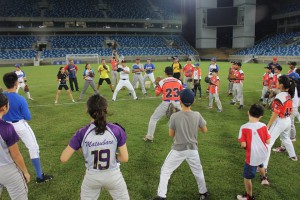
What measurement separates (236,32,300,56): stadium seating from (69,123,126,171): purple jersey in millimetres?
42649

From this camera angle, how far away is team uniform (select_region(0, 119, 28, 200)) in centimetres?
Answer: 330

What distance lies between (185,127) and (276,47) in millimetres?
48952

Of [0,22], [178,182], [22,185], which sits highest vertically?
[0,22]

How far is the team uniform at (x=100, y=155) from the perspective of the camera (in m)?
3.16

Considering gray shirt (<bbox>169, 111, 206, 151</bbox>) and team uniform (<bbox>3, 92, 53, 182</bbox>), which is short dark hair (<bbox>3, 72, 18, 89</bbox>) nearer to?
team uniform (<bbox>3, 92, 53, 182</bbox>)

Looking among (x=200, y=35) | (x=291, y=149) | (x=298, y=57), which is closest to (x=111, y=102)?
(x=291, y=149)

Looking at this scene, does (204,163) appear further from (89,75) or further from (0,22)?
(0,22)

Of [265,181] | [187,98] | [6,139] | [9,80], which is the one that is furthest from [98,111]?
[265,181]

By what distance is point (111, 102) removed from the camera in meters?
14.1

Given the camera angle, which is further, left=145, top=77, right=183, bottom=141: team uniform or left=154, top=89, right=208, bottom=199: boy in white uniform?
left=145, top=77, right=183, bottom=141: team uniform

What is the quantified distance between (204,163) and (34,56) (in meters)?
46.9

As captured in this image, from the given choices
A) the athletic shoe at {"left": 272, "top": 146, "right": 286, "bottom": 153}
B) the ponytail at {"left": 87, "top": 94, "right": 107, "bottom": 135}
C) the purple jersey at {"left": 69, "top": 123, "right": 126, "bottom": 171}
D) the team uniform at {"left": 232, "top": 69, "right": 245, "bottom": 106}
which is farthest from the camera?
the team uniform at {"left": 232, "top": 69, "right": 245, "bottom": 106}

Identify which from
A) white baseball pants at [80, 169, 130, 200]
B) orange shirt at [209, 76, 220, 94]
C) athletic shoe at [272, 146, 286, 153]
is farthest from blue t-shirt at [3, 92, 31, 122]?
orange shirt at [209, 76, 220, 94]

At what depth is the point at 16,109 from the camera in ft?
16.9
